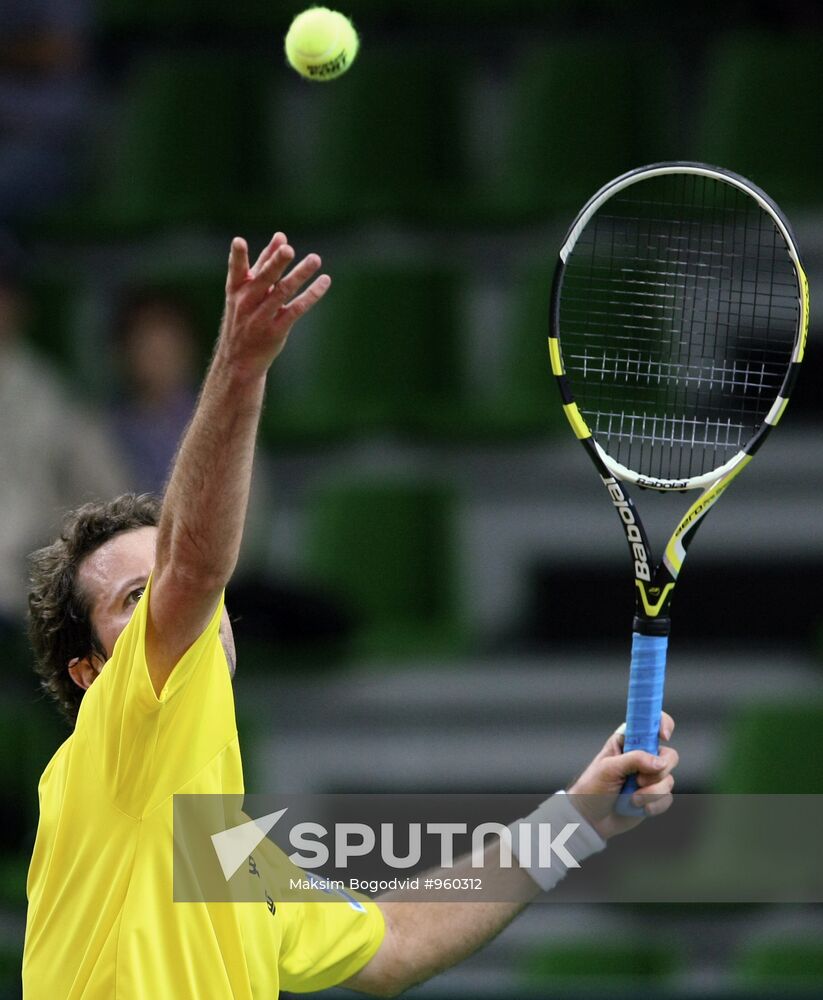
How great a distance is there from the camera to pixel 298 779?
5914 mm

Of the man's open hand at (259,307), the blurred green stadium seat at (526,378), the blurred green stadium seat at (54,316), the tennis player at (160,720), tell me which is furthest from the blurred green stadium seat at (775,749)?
the man's open hand at (259,307)

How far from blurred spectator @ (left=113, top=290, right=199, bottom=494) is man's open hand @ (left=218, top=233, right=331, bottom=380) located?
11.1ft

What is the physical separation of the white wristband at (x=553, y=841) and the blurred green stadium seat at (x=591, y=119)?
12.8 feet

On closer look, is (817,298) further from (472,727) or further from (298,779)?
(298,779)

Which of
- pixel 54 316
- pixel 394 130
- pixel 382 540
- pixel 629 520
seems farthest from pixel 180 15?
pixel 629 520

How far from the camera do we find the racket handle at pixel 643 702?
2.81 m

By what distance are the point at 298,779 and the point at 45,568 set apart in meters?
3.17

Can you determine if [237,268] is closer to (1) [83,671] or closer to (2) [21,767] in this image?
(1) [83,671]

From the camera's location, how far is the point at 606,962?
17.0 ft

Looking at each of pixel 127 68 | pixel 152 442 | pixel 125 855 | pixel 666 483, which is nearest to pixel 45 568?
pixel 125 855

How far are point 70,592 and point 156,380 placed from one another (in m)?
3.03

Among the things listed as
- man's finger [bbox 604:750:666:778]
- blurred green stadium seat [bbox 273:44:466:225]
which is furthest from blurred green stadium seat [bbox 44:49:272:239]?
man's finger [bbox 604:750:666:778]

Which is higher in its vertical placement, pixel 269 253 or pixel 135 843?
pixel 269 253

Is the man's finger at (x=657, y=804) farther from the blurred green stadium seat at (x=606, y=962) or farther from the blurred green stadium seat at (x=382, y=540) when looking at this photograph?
the blurred green stadium seat at (x=382, y=540)
